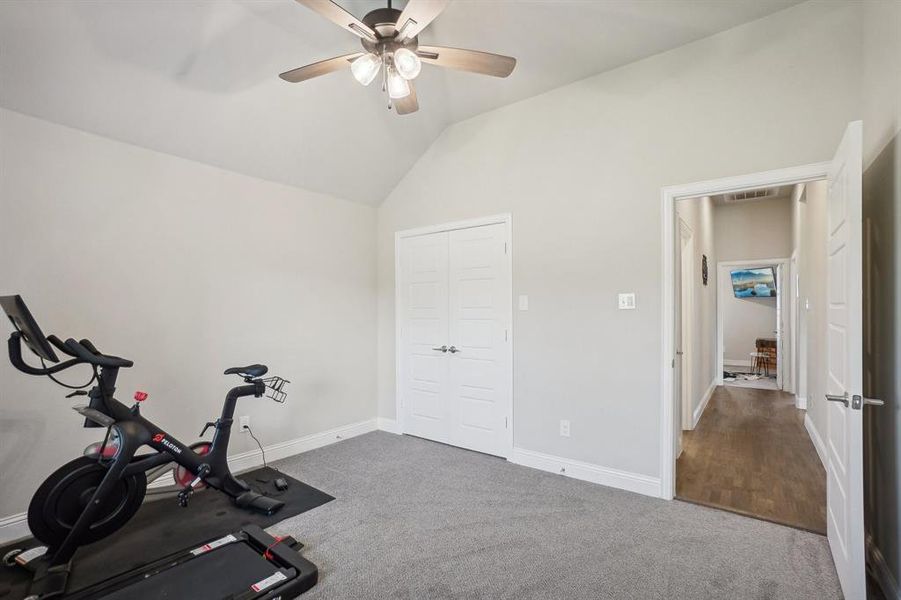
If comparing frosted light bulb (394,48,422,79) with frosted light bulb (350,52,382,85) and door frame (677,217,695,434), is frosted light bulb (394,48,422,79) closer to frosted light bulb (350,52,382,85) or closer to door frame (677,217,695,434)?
frosted light bulb (350,52,382,85)

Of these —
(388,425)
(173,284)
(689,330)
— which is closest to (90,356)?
(173,284)

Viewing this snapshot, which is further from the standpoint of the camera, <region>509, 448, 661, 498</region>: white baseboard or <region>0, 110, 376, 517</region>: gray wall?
<region>509, 448, 661, 498</region>: white baseboard

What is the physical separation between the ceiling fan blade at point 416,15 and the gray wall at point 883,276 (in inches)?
74.7

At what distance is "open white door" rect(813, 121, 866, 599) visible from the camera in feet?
5.70

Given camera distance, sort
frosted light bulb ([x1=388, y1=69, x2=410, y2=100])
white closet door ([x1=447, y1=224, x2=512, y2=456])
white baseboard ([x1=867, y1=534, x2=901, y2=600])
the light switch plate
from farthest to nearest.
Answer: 1. white closet door ([x1=447, y1=224, x2=512, y2=456])
2. the light switch plate
3. frosted light bulb ([x1=388, y1=69, x2=410, y2=100])
4. white baseboard ([x1=867, y1=534, x2=901, y2=600])

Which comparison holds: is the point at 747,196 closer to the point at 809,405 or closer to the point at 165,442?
the point at 809,405

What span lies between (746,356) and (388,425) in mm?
8693

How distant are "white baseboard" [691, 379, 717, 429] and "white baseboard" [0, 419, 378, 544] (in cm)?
356

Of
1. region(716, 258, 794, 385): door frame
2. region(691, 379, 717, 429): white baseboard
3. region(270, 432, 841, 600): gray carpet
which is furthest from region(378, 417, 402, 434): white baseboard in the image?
region(716, 258, 794, 385): door frame

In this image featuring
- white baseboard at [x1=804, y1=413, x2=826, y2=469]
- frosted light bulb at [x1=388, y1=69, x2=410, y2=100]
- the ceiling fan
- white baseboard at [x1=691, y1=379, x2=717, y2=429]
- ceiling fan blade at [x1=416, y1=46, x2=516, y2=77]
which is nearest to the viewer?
the ceiling fan

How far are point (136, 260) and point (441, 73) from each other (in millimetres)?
2649

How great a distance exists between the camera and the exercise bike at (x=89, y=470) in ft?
6.85

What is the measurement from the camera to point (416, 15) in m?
1.88

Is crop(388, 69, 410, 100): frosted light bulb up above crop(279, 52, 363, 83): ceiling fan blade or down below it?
below
